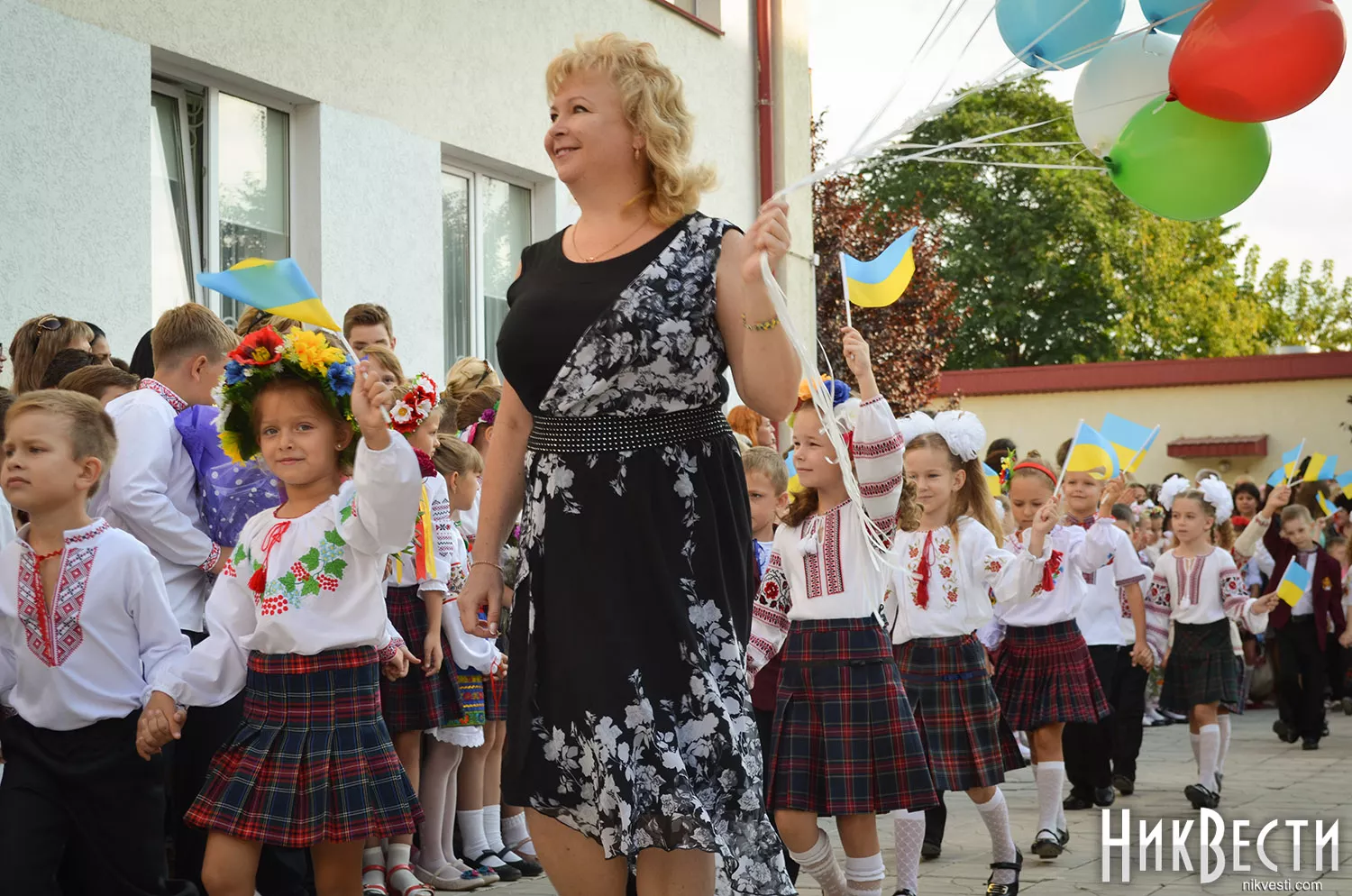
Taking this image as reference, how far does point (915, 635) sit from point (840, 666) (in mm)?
1166

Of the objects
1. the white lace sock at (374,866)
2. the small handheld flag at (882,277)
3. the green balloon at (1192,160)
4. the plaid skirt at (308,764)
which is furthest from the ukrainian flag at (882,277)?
the white lace sock at (374,866)

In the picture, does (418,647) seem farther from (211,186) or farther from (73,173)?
(211,186)

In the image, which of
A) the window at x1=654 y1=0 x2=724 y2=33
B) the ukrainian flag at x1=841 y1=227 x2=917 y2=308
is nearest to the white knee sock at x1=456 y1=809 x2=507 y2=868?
the ukrainian flag at x1=841 y1=227 x2=917 y2=308

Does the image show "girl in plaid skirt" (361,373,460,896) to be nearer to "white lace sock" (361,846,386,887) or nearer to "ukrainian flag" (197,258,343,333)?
"white lace sock" (361,846,386,887)

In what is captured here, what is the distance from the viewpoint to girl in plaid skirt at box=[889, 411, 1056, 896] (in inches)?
246

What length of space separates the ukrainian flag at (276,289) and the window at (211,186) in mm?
4095

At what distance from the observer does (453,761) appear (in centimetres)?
635

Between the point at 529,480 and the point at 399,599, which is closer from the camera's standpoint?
the point at 529,480

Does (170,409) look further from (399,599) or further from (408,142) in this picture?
(408,142)

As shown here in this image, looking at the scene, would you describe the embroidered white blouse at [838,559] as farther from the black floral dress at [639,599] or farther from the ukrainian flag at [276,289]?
the ukrainian flag at [276,289]

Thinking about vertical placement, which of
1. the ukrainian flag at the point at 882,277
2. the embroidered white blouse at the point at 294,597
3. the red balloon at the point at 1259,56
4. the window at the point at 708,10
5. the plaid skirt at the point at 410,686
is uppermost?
the window at the point at 708,10

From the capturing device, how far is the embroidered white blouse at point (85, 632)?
432 centimetres

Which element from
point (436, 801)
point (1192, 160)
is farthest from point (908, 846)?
point (1192, 160)

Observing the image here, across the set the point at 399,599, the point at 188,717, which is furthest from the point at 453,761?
the point at 188,717
